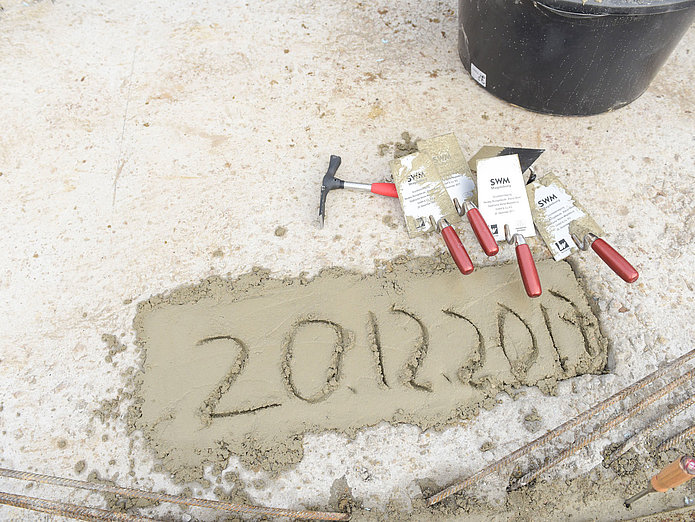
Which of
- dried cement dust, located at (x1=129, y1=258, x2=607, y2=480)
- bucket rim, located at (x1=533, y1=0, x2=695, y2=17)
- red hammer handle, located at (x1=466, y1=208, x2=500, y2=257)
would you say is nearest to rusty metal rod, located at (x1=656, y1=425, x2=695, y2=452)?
dried cement dust, located at (x1=129, y1=258, x2=607, y2=480)

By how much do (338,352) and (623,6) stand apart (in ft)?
5.05

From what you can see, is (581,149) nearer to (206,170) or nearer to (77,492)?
(206,170)

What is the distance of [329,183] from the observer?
1.99 m

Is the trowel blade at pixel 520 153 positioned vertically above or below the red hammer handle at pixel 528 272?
above

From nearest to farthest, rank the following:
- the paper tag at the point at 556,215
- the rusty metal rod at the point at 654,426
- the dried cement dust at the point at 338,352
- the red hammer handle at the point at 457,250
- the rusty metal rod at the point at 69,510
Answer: the rusty metal rod at the point at 69,510
the rusty metal rod at the point at 654,426
the dried cement dust at the point at 338,352
the red hammer handle at the point at 457,250
the paper tag at the point at 556,215

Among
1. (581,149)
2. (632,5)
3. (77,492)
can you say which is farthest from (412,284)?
(77,492)

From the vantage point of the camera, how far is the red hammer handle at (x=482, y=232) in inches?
71.2

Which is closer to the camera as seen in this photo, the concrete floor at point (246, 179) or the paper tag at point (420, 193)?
the concrete floor at point (246, 179)

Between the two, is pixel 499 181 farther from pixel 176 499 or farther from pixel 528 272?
pixel 176 499

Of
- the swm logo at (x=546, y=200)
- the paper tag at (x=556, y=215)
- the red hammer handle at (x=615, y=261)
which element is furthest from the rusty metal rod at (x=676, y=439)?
the swm logo at (x=546, y=200)

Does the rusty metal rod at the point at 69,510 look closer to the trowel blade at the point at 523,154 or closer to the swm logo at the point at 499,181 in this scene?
the swm logo at the point at 499,181

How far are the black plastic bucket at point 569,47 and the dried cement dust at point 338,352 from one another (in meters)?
0.78

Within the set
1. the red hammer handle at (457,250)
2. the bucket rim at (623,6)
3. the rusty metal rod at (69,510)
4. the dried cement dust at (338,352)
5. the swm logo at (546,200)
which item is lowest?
the rusty metal rod at (69,510)

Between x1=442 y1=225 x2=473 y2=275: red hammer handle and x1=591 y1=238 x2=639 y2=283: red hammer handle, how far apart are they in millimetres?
472
